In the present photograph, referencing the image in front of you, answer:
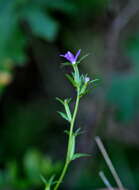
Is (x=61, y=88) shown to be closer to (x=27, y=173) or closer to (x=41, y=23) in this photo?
(x=41, y=23)

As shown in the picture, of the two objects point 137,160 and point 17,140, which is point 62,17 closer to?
point 17,140

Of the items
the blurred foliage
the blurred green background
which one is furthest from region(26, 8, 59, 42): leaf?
the blurred foliage

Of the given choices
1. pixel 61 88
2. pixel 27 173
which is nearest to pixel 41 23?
Answer: pixel 27 173

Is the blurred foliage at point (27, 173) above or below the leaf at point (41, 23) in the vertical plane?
below

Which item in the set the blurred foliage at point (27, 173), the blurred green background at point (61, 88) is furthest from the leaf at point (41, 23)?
the blurred foliage at point (27, 173)

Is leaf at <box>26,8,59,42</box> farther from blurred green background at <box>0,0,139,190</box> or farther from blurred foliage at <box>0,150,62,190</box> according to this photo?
blurred foliage at <box>0,150,62,190</box>

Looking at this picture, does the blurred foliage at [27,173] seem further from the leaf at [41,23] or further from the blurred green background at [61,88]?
the leaf at [41,23]

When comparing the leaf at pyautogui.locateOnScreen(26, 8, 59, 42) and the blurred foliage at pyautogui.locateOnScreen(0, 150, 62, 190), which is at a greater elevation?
the leaf at pyautogui.locateOnScreen(26, 8, 59, 42)

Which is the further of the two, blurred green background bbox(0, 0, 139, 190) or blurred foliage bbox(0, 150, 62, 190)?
blurred green background bbox(0, 0, 139, 190)
